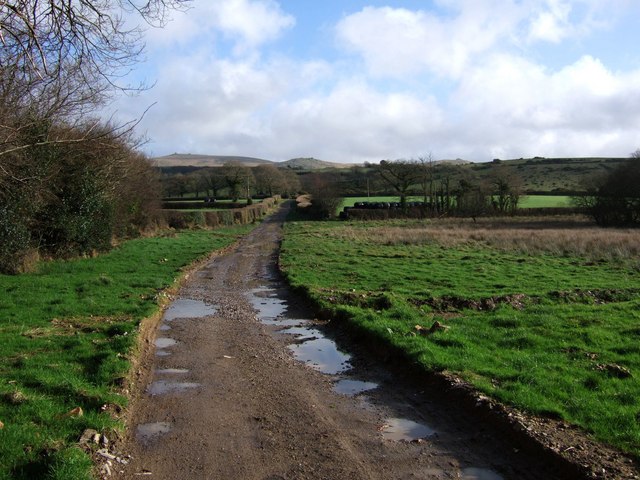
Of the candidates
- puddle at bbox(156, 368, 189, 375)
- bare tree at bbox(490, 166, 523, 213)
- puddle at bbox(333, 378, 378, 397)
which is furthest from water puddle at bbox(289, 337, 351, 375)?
bare tree at bbox(490, 166, 523, 213)

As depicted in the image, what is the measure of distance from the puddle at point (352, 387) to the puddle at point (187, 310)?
597 centimetres

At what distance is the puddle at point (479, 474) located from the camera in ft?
17.5

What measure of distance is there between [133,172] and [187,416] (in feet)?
93.9

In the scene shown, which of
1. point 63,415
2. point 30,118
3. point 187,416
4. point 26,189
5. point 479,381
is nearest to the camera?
point 63,415

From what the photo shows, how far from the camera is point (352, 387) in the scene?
27.1ft

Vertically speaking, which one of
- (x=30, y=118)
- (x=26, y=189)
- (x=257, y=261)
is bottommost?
(x=257, y=261)

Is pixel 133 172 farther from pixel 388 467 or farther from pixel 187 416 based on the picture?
pixel 388 467

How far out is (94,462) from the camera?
209 inches

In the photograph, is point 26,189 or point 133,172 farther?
point 133,172

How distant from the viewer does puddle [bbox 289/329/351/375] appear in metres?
9.34

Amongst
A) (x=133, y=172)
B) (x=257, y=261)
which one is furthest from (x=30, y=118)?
(x=133, y=172)

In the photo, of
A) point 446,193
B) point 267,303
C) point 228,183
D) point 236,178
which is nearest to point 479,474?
point 267,303

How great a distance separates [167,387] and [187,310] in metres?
6.24

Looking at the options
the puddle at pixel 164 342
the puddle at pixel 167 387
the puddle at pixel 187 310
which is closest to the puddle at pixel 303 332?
the puddle at pixel 164 342
